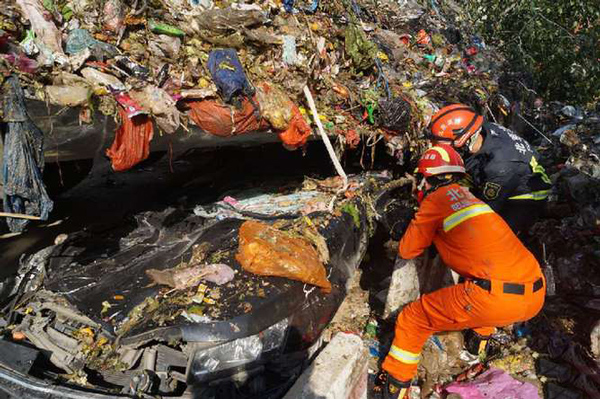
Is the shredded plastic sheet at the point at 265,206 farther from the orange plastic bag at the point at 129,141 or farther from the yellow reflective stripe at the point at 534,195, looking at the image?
the yellow reflective stripe at the point at 534,195

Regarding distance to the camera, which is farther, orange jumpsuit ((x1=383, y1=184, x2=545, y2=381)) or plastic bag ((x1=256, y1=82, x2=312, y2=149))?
plastic bag ((x1=256, y1=82, x2=312, y2=149))

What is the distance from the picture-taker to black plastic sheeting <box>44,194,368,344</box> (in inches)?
104

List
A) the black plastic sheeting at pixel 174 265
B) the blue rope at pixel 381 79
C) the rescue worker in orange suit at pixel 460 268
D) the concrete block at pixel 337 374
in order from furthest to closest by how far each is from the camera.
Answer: the blue rope at pixel 381 79 < the rescue worker in orange suit at pixel 460 268 < the black plastic sheeting at pixel 174 265 < the concrete block at pixel 337 374

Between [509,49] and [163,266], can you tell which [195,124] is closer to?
[163,266]

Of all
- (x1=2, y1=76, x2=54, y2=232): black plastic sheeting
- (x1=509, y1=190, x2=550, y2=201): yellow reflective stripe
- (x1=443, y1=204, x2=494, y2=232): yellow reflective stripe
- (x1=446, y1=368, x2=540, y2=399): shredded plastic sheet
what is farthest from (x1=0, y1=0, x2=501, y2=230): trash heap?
(x1=446, y1=368, x2=540, y2=399): shredded plastic sheet

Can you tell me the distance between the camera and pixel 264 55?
403cm

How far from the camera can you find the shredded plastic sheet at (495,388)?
3.47 m

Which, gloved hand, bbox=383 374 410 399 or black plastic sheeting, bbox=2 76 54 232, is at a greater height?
black plastic sheeting, bbox=2 76 54 232

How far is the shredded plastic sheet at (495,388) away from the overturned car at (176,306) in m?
1.30

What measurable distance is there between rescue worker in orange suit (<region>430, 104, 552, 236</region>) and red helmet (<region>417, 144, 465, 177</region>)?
701 mm

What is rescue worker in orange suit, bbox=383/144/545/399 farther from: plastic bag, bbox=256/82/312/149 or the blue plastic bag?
the blue plastic bag

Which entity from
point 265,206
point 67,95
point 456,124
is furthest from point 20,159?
point 456,124

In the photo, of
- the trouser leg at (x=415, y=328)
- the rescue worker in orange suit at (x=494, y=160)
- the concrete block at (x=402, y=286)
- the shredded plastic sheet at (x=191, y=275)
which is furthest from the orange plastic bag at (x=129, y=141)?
the rescue worker in orange suit at (x=494, y=160)

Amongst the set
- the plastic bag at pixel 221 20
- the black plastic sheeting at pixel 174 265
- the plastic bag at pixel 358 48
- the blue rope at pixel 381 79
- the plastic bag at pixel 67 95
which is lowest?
the black plastic sheeting at pixel 174 265
